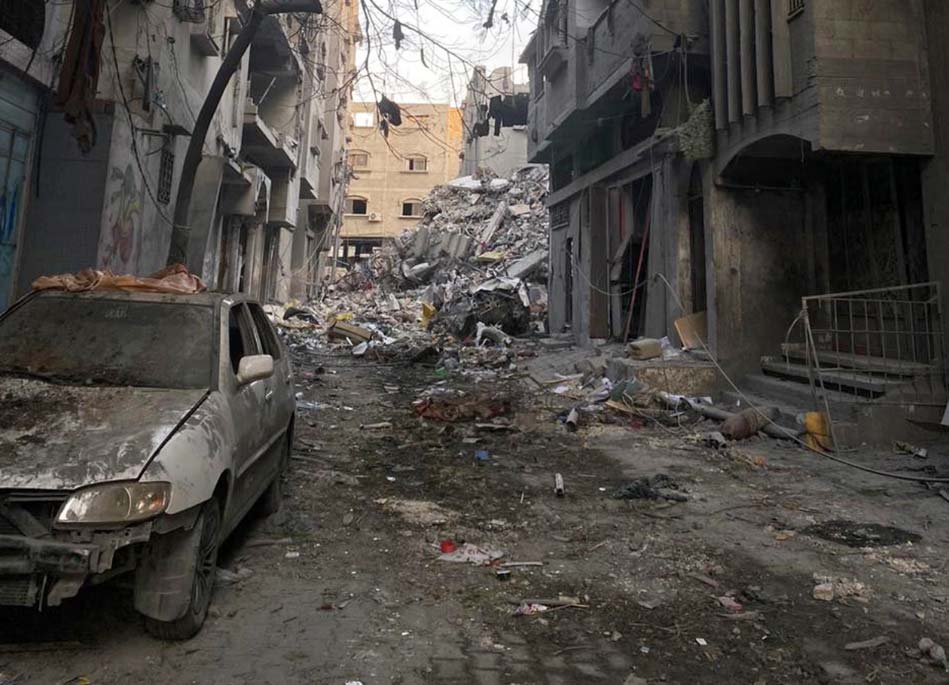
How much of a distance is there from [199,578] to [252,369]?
3.69 feet

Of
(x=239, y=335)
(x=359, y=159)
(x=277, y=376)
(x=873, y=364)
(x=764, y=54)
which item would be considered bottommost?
(x=277, y=376)

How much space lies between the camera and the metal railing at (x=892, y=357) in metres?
6.79

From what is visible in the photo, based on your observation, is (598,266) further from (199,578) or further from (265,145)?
(199,578)

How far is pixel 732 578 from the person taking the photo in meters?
3.66

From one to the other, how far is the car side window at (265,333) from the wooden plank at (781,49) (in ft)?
21.7

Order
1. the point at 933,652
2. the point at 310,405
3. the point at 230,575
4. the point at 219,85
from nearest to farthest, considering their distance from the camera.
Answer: the point at 933,652 < the point at 230,575 < the point at 219,85 < the point at 310,405

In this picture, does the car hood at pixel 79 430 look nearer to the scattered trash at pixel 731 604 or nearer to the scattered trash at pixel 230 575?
the scattered trash at pixel 230 575

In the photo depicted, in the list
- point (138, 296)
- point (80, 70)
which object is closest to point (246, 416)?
point (138, 296)

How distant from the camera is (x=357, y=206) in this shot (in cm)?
4625

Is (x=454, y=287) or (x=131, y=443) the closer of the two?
(x=131, y=443)

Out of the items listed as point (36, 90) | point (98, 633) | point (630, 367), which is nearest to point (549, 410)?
point (630, 367)

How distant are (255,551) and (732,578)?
9.35 ft

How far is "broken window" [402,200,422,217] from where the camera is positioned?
4572 centimetres

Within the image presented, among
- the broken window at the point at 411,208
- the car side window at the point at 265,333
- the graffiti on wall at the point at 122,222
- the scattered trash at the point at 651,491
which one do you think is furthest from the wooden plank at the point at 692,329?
the broken window at the point at 411,208
